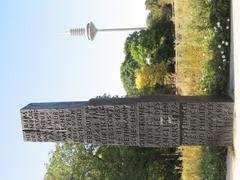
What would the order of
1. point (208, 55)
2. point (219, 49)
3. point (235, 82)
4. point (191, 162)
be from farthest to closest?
point (191, 162), point (208, 55), point (219, 49), point (235, 82)

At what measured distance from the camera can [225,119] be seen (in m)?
11.0

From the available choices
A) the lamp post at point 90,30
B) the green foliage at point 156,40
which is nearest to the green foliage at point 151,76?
the green foliage at point 156,40

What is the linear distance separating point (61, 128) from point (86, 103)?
2.88 feet

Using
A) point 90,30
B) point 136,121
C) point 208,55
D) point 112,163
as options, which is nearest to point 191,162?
point 136,121

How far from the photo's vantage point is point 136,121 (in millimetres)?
11758

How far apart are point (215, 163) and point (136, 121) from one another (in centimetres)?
212

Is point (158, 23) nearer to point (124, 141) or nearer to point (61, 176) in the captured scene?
point (61, 176)

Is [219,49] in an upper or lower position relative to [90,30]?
lower

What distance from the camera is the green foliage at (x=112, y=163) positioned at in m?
23.6

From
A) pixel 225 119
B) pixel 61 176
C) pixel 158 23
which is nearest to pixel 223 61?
pixel 225 119

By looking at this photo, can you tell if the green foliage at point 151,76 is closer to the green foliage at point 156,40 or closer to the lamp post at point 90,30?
the green foliage at point 156,40

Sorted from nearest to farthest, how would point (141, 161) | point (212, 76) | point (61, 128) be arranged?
point (212, 76)
point (61, 128)
point (141, 161)

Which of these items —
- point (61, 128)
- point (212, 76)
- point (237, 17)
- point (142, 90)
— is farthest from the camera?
point (142, 90)

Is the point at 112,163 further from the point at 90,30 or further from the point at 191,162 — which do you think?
the point at 90,30
